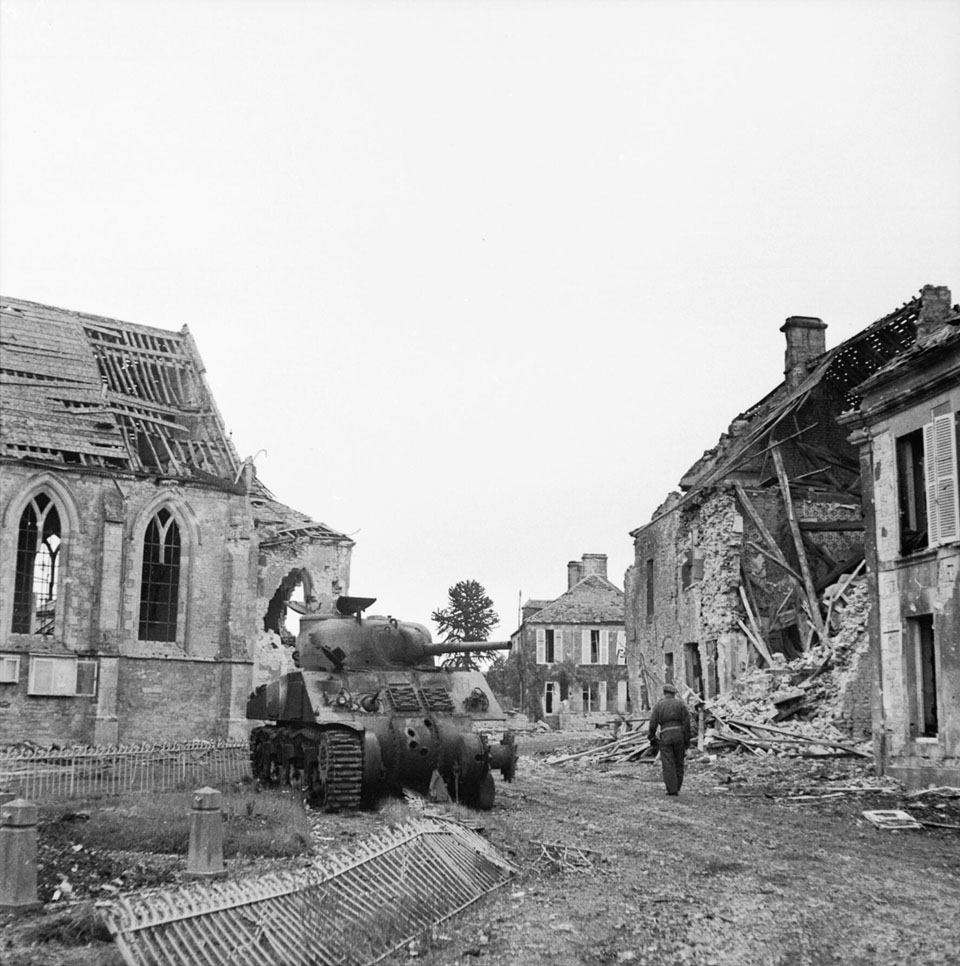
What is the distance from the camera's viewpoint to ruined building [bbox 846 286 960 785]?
51.8ft

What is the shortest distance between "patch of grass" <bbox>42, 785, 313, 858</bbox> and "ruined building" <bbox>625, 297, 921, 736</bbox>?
49.0ft

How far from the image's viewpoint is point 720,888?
9008 mm

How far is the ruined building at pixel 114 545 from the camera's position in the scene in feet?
82.9

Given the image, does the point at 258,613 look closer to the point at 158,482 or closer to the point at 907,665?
the point at 158,482

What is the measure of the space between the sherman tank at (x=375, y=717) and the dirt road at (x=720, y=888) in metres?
0.90

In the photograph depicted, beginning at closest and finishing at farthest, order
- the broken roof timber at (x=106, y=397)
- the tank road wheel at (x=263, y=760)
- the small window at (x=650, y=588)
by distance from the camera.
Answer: the tank road wheel at (x=263, y=760)
the broken roof timber at (x=106, y=397)
the small window at (x=650, y=588)

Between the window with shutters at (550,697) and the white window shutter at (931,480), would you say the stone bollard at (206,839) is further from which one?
the window with shutters at (550,697)

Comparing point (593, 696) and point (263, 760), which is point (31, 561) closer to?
point (263, 760)

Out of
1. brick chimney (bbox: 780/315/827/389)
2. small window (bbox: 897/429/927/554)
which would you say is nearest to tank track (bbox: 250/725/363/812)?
small window (bbox: 897/429/927/554)

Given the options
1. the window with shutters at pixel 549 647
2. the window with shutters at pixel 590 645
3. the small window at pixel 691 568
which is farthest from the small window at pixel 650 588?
the window with shutters at pixel 549 647

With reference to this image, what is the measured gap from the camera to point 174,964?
589cm

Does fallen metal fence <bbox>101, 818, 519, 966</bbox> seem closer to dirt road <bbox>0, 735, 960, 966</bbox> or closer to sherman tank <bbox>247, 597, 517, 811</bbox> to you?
dirt road <bbox>0, 735, 960, 966</bbox>

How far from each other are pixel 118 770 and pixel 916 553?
11867 millimetres

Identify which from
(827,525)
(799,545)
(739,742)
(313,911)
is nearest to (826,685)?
(739,742)
